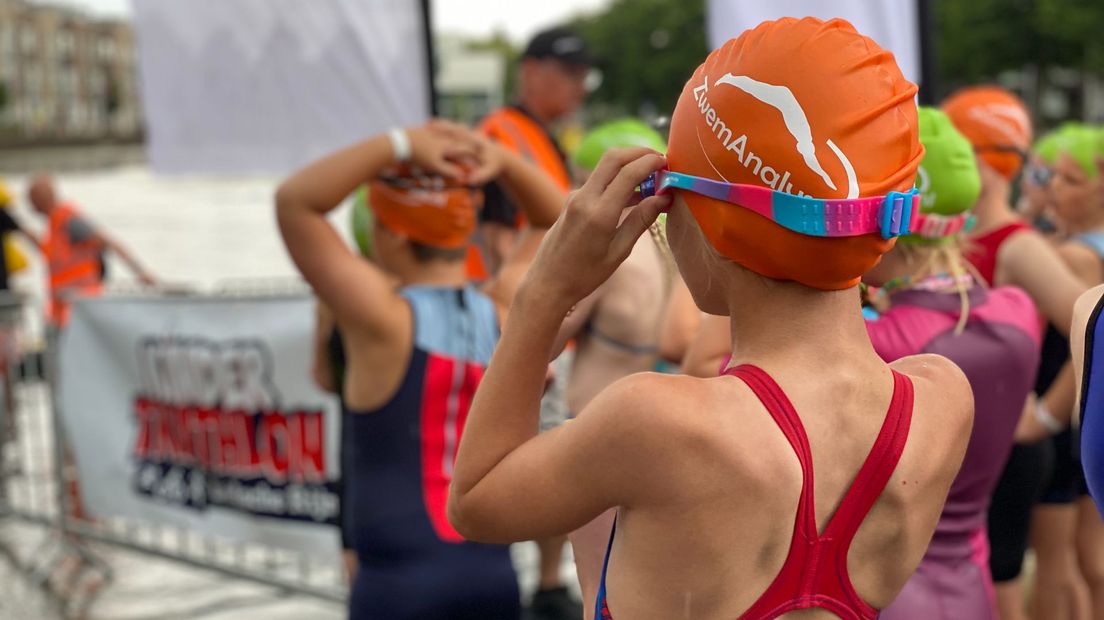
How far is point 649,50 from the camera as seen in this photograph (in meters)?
91.9

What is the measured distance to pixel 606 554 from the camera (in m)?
1.71

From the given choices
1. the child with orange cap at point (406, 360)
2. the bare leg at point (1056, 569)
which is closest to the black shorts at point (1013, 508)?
the bare leg at point (1056, 569)

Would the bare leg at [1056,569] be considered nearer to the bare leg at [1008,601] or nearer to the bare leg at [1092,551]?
the bare leg at [1092,551]

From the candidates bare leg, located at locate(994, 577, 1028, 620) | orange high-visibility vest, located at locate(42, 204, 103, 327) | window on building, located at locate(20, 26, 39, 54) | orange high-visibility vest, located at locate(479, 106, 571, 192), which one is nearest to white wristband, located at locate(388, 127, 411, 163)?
bare leg, located at locate(994, 577, 1028, 620)

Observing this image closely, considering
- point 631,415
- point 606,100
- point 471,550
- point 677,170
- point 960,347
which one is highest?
point 677,170

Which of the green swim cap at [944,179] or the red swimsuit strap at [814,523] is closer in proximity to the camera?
the red swimsuit strap at [814,523]

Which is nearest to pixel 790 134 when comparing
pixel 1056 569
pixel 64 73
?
pixel 1056 569

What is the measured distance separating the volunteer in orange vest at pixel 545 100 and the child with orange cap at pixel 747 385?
A: 4687 mm

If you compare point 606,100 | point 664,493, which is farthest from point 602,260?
point 606,100

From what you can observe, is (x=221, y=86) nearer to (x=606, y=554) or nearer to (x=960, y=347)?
(x=960, y=347)

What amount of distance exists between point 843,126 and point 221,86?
4000 mm

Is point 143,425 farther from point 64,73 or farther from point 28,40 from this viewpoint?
point 64,73

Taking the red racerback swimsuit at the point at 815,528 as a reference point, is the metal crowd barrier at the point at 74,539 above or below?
below

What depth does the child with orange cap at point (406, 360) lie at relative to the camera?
3.12 metres
